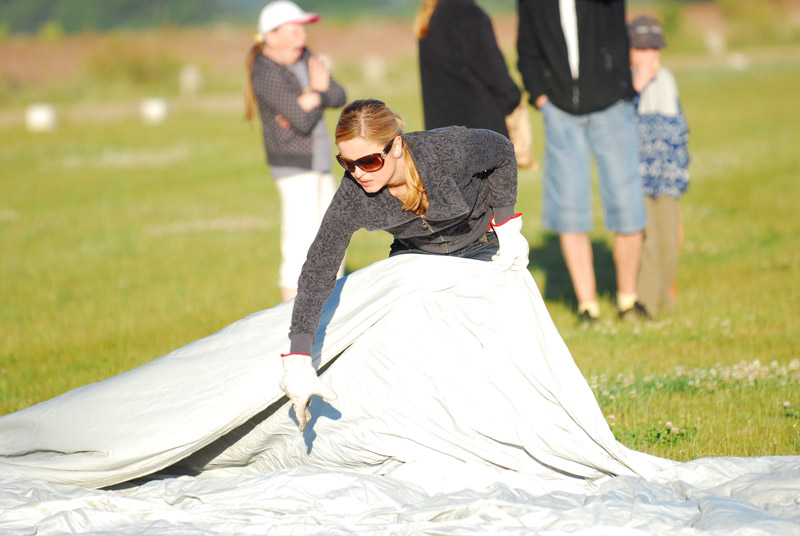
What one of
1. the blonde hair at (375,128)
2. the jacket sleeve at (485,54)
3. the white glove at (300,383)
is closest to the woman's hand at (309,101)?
the jacket sleeve at (485,54)

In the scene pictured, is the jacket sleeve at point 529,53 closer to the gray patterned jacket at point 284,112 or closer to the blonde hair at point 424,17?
the blonde hair at point 424,17

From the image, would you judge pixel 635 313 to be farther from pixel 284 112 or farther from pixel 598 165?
pixel 284 112

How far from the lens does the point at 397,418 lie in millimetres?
4551

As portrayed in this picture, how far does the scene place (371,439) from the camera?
15.0 feet

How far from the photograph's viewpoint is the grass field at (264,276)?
5742 mm

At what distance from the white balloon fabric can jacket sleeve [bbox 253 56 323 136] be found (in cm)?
255

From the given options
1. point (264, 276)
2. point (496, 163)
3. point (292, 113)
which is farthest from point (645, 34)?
point (264, 276)

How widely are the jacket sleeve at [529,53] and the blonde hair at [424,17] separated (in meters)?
0.88

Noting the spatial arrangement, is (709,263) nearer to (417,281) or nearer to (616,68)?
(616,68)

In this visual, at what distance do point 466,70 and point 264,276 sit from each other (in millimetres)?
4113

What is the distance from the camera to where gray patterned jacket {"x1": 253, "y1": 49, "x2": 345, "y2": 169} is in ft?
23.3

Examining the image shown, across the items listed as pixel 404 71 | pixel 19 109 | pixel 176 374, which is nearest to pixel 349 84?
pixel 404 71

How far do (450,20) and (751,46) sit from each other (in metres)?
46.5

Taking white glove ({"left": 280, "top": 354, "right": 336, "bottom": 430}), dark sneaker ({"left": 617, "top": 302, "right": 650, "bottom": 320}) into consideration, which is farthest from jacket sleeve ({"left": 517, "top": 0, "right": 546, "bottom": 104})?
white glove ({"left": 280, "top": 354, "right": 336, "bottom": 430})
